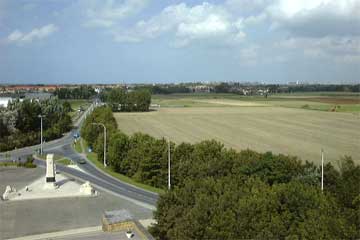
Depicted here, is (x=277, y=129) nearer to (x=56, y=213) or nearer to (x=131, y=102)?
(x=56, y=213)

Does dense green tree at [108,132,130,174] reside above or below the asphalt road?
above

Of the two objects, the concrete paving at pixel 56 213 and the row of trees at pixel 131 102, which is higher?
the row of trees at pixel 131 102

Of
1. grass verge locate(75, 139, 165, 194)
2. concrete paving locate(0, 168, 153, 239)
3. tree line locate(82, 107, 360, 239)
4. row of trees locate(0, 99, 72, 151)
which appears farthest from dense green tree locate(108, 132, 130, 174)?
row of trees locate(0, 99, 72, 151)

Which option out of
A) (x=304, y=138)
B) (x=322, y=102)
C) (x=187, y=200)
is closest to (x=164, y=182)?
(x=187, y=200)

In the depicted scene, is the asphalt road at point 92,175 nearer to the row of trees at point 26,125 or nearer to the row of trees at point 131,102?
the row of trees at point 26,125

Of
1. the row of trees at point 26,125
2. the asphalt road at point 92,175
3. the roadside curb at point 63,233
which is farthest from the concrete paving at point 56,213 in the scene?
the row of trees at point 26,125

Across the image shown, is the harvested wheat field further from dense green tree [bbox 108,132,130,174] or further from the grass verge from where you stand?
dense green tree [bbox 108,132,130,174]
